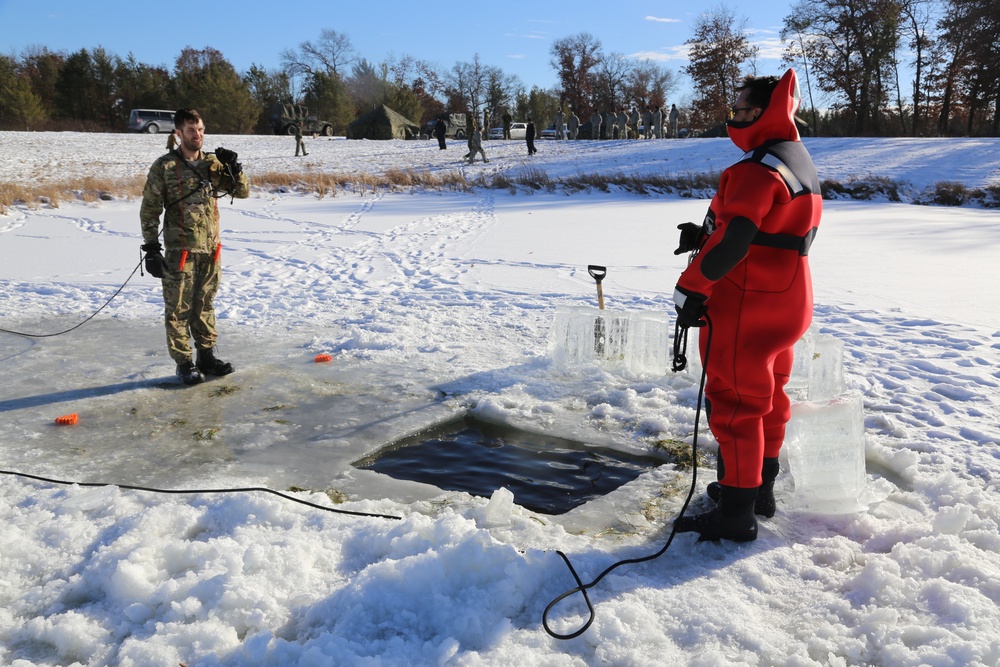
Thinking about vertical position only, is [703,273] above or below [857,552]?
above

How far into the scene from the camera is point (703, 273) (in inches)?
115

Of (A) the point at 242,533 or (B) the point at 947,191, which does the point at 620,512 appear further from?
(B) the point at 947,191

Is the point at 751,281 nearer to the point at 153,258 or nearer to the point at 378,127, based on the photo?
the point at 153,258

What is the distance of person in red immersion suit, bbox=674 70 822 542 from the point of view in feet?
9.45

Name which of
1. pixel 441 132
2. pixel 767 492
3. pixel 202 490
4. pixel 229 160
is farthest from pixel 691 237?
pixel 441 132

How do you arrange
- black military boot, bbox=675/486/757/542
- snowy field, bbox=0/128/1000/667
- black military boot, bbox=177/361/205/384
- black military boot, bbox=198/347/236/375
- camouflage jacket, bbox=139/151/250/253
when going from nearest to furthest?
snowy field, bbox=0/128/1000/667 → black military boot, bbox=675/486/757/542 → camouflage jacket, bbox=139/151/250/253 → black military boot, bbox=177/361/205/384 → black military boot, bbox=198/347/236/375

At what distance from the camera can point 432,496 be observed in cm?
371

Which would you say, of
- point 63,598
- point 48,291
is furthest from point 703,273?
point 48,291

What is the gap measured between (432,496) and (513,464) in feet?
2.07

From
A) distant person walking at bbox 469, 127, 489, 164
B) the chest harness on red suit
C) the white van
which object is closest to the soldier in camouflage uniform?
the chest harness on red suit

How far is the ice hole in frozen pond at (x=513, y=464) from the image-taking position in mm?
3859

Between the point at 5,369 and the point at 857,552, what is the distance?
5.66 meters

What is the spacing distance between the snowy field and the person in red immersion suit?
16.3 inches

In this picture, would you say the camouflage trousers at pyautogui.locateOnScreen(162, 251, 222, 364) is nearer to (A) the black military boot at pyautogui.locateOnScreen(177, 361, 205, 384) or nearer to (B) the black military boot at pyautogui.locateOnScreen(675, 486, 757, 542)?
(A) the black military boot at pyautogui.locateOnScreen(177, 361, 205, 384)
